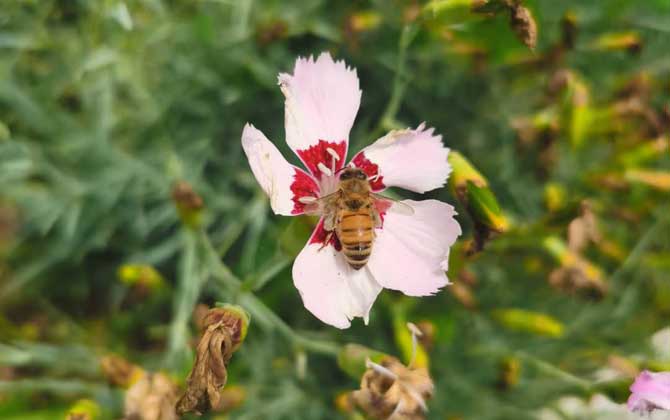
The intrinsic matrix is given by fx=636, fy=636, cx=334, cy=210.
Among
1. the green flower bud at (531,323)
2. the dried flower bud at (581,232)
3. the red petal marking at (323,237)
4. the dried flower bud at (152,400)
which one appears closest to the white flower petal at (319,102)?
the red petal marking at (323,237)

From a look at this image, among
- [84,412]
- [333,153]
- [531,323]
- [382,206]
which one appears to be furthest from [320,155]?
[531,323]

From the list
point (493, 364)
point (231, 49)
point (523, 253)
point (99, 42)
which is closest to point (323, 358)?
point (493, 364)

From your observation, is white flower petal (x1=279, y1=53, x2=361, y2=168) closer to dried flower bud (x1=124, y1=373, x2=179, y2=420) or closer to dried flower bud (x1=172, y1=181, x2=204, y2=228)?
dried flower bud (x1=172, y1=181, x2=204, y2=228)

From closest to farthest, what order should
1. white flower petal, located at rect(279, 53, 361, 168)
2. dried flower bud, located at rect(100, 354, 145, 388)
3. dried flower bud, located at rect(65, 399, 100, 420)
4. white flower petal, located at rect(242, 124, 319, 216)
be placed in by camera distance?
white flower petal, located at rect(242, 124, 319, 216)
white flower petal, located at rect(279, 53, 361, 168)
dried flower bud, located at rect(65, 399, 100, 420)
dried flower bud, located at rect(100, 354, 145, 388)

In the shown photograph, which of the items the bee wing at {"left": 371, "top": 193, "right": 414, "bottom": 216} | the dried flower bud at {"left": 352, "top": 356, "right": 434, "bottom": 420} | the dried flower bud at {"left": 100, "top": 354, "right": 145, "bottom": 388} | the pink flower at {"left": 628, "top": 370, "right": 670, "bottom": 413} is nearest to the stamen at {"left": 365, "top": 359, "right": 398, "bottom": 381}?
the dried flower bud at {"left": 352, "top": 356, "right": 434, "bottom": 420}

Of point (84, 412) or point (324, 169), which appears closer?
point (324, 169)

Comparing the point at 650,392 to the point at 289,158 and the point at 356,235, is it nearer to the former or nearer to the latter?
the point at 356,235
